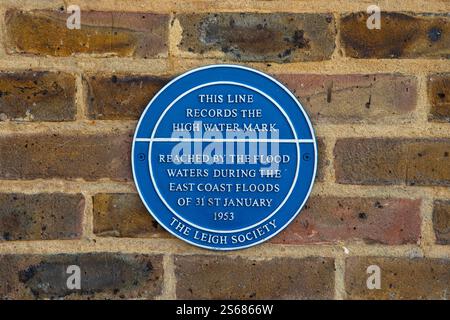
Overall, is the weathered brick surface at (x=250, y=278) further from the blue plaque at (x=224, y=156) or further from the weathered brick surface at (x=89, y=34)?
the weathered brick surface at (x=89, y=34)

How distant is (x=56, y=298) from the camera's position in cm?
122

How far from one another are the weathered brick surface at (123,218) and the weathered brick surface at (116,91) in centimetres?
17

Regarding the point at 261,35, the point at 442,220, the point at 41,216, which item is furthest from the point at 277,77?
the point at 41,216

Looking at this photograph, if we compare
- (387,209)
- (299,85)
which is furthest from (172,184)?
(387,209)

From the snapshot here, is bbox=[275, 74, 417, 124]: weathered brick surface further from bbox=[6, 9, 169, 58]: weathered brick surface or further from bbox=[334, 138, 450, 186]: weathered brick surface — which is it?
bbox=[6, 9, 169, 58]: weathered brick surface

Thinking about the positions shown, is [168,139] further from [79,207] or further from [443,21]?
[443,21]

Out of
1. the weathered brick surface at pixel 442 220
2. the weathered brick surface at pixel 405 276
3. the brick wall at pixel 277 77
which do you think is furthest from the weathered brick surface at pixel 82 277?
the weathered brick surface at pixel 442 220

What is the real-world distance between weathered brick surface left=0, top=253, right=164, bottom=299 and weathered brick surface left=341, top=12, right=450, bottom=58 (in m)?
0.61

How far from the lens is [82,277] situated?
47.9 inches

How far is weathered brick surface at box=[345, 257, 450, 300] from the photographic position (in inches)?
47.1

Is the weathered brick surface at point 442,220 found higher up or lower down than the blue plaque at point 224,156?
lower down

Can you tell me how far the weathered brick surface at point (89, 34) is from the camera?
118 cm

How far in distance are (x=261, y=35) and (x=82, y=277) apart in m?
0.62

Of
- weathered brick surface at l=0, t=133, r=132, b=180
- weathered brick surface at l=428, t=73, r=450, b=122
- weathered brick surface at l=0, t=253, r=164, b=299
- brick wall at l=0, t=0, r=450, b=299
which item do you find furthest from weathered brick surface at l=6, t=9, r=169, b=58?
weathered brick surface at l=428, t=73, r=450, b=122
